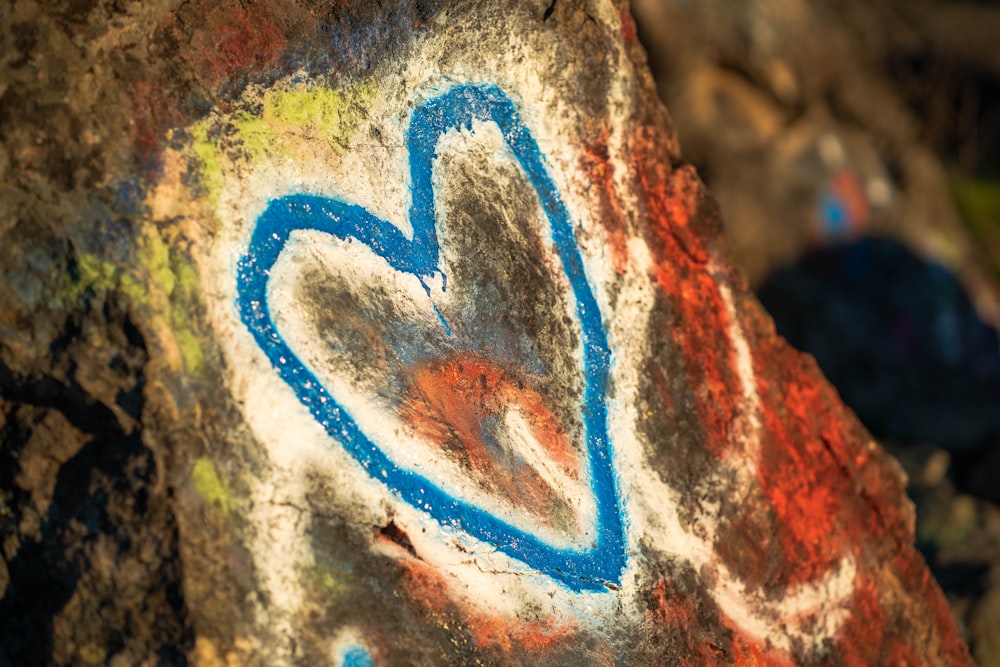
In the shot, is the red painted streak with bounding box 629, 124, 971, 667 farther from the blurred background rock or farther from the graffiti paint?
the blurred background rock

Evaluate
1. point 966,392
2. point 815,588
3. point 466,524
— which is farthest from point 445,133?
point 966,392

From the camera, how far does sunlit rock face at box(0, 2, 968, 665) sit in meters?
1.43

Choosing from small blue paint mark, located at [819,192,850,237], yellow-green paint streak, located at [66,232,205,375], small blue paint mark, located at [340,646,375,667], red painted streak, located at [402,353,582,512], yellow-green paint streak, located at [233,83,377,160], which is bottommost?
small blue paint mark, located at [340,646,375,667]

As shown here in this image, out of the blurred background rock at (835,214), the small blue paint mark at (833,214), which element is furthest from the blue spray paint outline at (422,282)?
the small blue paint mark at (833,214)

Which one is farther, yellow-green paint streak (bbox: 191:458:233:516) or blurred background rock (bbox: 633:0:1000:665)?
blurred background rock (bbox: 633:0:1000:665)

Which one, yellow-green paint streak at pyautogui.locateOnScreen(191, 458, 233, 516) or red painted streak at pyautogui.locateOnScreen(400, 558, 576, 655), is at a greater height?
red painted streak at pyautogui.locateOnScreen(400, 558, 576, 655)

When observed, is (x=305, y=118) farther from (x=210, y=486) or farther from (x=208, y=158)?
(x=210, y=486)

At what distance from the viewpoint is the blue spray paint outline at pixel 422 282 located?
148cm

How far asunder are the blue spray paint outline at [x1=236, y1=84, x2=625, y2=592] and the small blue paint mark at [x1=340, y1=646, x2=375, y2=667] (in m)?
0.23

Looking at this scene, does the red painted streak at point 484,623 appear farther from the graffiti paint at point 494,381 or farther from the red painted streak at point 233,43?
the red painted streak at point 233,43

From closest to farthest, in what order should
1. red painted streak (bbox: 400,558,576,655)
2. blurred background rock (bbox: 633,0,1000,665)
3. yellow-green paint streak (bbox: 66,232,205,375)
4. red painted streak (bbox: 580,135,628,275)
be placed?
yellow-green paint streak (bbox: 66,232,205,375) < red painted streak (bbox: 400,558,576,655) < red painted streak (bbox: 580,135,628,275) < blurred background rock (bbox: 633,0,1000,665)

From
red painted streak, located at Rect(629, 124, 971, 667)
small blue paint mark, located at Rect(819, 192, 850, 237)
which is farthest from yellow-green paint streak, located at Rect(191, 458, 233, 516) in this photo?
small blue paint mark, located at Rect(819, 192, 850, 237)

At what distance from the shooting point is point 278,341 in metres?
1.48

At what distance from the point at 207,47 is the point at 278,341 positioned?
0.44 metres
